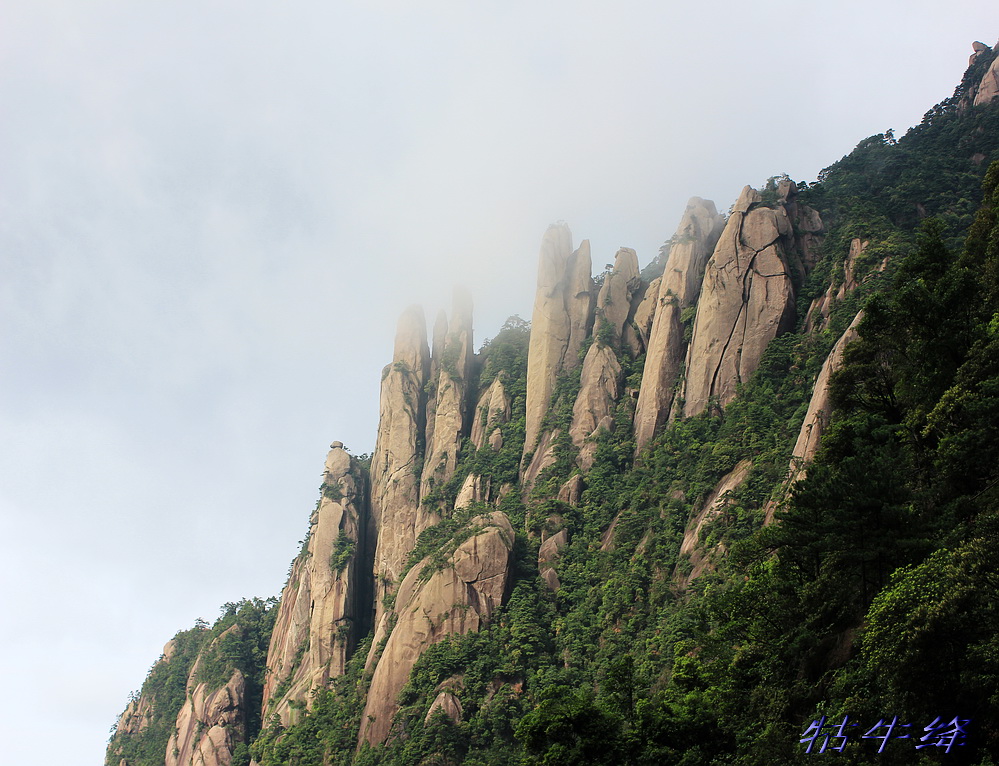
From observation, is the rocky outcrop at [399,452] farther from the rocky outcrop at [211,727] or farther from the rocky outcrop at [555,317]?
the rocky outcrop at [211,727]

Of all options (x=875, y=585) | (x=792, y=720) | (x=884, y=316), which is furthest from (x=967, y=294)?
(x=792, y=720)

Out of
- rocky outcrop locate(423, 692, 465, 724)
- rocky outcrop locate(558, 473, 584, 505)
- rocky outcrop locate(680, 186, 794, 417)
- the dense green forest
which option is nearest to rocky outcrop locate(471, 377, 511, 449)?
the dense green forest

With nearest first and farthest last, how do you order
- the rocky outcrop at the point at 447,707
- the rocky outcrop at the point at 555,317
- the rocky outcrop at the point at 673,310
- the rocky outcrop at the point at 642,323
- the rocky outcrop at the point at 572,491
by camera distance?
the rocky outcrop at the point at 447,707 < the rocky outcrop at the point at 673,310 < the rocky outcrop at the point at 572,491 < the rocky outcrop at the point at 642,323 < the rocky outcrop at the point at 555,317

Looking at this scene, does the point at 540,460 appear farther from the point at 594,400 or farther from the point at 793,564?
the point at 793,564

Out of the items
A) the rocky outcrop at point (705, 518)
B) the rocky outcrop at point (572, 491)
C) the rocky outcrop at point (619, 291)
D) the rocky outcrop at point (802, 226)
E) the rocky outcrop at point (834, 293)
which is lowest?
the rocky outcrop at point (705, 518)

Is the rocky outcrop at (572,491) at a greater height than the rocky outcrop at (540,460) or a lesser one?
lesser

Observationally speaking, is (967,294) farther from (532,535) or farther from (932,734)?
(532,535)

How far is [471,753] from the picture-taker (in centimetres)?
3750

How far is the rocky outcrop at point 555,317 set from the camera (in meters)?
60.3

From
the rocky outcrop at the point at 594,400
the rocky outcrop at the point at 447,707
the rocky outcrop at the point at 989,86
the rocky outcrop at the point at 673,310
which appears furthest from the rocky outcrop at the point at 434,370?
the rocky outcrop at the point at 989,86

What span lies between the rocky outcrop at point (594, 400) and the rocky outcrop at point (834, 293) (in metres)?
13.7

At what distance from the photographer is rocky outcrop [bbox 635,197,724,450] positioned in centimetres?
4981

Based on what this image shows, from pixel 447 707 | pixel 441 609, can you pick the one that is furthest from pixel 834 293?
pixel 447 707

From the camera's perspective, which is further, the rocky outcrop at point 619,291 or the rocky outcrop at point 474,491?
the rocky outcrop at point 619,291
